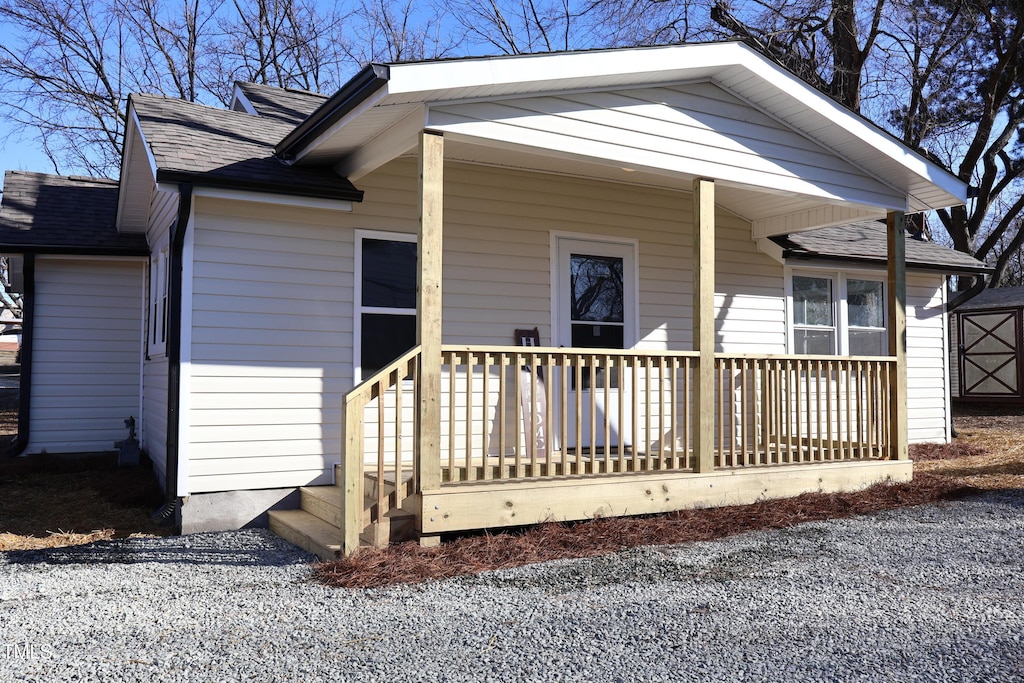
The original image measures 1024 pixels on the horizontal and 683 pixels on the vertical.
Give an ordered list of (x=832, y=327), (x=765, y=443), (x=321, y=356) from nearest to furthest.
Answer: (x=321, y=356), (x=765, y=443), (x=832, y=327)

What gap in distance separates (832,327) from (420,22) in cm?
1642

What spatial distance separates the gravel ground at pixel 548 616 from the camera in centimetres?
321

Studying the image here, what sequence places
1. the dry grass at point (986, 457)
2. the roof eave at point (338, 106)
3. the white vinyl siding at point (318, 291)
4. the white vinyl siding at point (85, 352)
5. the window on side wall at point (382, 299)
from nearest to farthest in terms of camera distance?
the roof eave at point (338, 106) → the white vinyl siding at point (318, 291) → the window on side wall at point (382, 299) → the dry grass at point (986, 457) → the white vinyl siding at point (85, 352)

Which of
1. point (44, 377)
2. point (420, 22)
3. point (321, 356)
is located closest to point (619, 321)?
point (321, 356)

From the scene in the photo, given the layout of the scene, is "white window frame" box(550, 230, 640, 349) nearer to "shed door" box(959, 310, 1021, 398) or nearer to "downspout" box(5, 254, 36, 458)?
"downspout" box(5, 254, 36, 458)

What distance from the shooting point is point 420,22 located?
22250 mm

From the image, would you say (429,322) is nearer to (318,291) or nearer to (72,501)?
(318,291)

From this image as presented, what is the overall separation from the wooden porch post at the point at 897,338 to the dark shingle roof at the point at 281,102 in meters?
5.86

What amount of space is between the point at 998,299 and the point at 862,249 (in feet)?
39.7

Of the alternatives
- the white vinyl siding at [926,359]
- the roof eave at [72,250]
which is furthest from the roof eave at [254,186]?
the white vinyl siding at [926,359]

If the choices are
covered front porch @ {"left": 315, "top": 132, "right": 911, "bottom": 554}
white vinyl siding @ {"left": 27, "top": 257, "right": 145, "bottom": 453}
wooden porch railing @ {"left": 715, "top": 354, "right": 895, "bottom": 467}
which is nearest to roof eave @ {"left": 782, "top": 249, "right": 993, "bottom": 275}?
covered front porch @ {"left": 315, "top": 132, "right": 911, "bottom": 554}

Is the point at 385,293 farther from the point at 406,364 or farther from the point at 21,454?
the point at 21,454

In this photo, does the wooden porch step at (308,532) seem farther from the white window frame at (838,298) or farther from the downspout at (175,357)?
the white window frame at (838,298)

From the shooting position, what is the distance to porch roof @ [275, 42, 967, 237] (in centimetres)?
529
